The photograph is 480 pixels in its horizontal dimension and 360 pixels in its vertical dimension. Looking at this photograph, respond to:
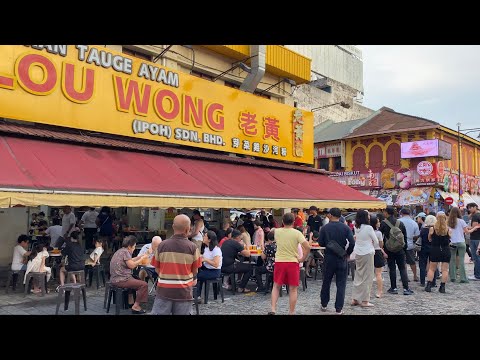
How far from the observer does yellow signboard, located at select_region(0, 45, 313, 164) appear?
8.73m

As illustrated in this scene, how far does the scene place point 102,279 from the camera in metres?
9.77

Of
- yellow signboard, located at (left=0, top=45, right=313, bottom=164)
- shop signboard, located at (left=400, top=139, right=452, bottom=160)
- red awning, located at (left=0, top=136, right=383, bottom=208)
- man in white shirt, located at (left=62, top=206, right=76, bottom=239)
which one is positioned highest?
shop signboard, located at (left=400, top=139, right=452, bottom=160)

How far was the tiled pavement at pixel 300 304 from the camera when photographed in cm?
712

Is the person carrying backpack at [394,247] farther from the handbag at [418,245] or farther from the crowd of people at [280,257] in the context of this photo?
the handbag at [418,245]

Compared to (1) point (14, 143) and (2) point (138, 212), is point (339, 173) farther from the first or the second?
(1) point (14, 143)

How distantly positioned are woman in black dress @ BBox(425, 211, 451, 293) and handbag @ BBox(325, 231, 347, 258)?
2993mm

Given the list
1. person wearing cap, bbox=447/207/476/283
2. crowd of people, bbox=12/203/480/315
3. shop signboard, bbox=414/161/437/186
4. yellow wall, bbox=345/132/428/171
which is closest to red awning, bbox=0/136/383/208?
crowd of people, bbox=12/203/480/315

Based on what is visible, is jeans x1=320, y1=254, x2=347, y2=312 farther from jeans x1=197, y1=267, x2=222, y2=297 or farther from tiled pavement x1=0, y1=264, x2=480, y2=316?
jeans x1=197, y1=267, x2=222, y2=297

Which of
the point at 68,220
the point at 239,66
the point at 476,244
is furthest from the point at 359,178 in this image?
the point at 68,220

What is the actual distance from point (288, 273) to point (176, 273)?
241cm

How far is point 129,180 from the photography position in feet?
28.6

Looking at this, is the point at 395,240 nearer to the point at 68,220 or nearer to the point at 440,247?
the point at 440,247

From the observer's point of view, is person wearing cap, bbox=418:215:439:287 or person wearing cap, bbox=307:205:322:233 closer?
person wearing cap, bbox=418:215:439:287

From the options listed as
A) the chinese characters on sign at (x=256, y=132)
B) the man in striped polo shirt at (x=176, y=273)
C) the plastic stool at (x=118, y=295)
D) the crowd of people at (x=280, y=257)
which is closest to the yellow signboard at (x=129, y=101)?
the chinese characters on sign at (x=256, y=132)
